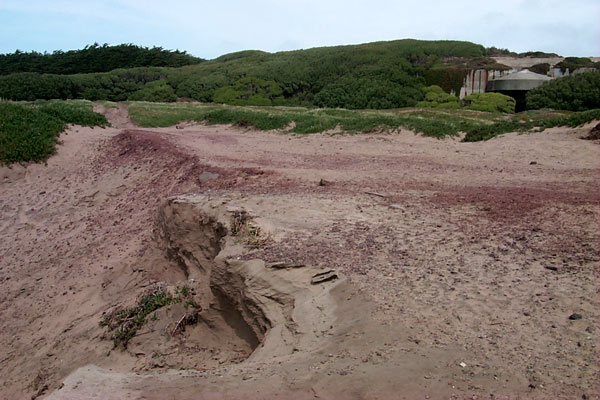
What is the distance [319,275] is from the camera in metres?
4.84

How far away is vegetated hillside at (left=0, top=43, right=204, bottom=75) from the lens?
49188 mm

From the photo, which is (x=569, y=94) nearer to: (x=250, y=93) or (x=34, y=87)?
(x=250, y=93)

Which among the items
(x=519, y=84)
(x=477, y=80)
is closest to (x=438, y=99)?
(x=477, y=80)

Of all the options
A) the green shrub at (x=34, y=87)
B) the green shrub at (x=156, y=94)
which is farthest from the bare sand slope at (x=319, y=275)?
the green shrub at (x=34, y=87)

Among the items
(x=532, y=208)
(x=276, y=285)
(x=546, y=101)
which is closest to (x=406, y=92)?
(x=546, y=101)

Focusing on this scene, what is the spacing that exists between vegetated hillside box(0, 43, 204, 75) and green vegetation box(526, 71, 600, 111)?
37.3 metres

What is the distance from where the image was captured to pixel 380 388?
3221 millimetres

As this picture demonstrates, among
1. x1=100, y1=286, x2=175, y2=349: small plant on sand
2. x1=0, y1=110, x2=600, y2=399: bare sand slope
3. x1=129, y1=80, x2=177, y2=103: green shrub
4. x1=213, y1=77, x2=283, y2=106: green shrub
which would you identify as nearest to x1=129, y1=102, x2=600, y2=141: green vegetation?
x1=0, y1=110, x2=600, y2=399: bare sand slope

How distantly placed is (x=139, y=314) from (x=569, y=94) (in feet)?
67.5

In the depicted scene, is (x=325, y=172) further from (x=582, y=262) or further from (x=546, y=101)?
(x=546, y=101)

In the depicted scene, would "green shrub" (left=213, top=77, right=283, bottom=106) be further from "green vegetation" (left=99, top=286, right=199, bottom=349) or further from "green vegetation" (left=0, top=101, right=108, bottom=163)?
"green vegetation" (left=99, top=286, right=199, bottom=349)

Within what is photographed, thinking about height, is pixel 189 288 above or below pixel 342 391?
below

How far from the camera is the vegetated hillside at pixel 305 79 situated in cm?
2883

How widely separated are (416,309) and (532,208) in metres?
2.73
